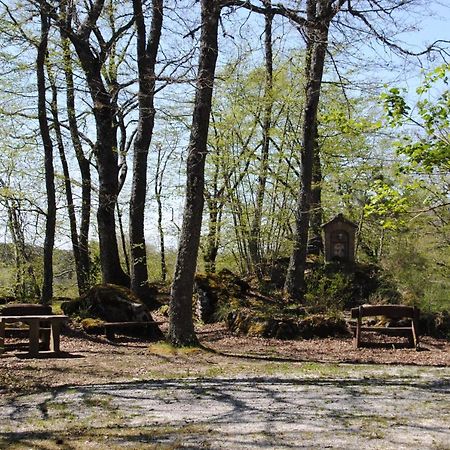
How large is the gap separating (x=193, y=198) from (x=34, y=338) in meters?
3.54

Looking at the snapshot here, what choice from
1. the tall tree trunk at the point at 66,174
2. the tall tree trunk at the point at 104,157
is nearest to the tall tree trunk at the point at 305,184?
the tall tree trunk at the point at 104,157

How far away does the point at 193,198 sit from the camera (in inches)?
431

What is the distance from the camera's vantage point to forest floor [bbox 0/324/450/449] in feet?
16.3

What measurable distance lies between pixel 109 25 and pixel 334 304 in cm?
1010

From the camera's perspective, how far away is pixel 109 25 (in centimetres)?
1802

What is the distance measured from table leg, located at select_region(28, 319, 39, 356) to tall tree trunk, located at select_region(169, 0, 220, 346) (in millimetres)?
2259

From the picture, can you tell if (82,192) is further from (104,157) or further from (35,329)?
(35,329)

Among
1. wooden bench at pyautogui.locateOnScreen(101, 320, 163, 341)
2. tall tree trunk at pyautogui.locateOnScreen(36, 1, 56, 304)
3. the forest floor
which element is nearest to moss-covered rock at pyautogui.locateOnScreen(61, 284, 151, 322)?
wooden bench at pyautogui.locateOnScreen(101, 320, 163, 341)

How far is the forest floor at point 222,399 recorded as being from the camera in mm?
4977

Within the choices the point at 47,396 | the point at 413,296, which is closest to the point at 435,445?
the point at 47,396

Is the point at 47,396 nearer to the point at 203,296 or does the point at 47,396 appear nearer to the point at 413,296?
the point at 203,296

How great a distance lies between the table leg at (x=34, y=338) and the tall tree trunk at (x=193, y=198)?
2.26 m

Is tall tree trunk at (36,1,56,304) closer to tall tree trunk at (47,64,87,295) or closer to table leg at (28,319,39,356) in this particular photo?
tall tree trunk at (47,64,87,295)

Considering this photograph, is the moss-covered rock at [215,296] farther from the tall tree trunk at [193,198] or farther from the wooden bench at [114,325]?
the tall tree trunk at [193,198]
